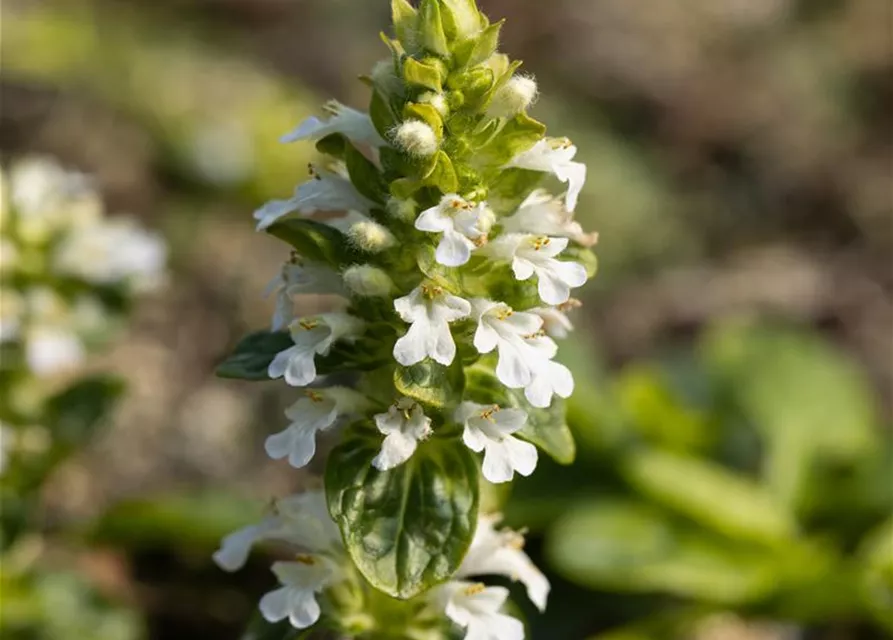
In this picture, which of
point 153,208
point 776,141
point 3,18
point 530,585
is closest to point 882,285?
Answer: point 776,141

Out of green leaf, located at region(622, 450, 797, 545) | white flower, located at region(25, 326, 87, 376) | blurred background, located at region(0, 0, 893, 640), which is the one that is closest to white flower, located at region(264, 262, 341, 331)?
white flower, located at region(25, 326, 87, 376)

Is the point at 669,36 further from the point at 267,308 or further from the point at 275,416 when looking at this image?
the point at 275,416

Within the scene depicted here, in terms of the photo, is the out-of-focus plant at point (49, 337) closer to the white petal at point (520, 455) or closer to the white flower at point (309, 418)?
the white flower at point (309, 418)

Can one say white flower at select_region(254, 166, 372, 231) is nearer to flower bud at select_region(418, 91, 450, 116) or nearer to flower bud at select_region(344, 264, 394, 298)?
flower bud at select_region(344, 264, 394, 298)

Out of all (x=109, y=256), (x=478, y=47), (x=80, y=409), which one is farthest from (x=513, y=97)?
(x=80, y=409)

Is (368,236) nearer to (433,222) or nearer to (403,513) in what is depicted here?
(433,222)
